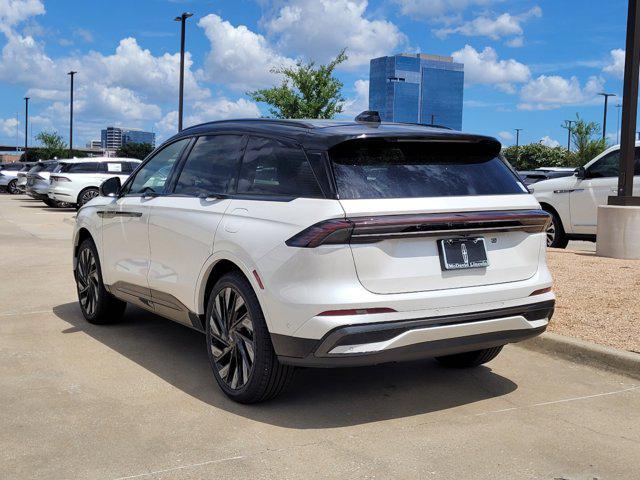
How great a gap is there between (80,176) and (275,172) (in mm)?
22298

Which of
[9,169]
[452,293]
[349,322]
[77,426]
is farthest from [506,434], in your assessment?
[9,169]

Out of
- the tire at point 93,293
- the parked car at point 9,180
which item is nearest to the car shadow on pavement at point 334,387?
the tire at point 93,293

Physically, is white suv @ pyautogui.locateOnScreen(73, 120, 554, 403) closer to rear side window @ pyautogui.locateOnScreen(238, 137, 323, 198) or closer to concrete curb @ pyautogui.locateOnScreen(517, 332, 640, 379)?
rear side window @ pyautogui.locateOnScreen(238, 137, 323, 198)

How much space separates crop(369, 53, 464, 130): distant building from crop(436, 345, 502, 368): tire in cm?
6284

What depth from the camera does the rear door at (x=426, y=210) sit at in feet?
13.5

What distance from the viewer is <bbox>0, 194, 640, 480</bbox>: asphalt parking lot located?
3.77m

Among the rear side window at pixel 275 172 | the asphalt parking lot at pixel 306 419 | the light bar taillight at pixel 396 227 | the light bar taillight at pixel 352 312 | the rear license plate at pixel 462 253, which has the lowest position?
the asphalt parking lot at pixel 306 419

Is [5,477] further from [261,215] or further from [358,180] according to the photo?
[358,180]

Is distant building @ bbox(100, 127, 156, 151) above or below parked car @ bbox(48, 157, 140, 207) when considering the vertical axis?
above

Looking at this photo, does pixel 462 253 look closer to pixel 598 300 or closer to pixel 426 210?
pixel 426 210

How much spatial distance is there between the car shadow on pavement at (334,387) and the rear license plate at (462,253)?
3.16 feet

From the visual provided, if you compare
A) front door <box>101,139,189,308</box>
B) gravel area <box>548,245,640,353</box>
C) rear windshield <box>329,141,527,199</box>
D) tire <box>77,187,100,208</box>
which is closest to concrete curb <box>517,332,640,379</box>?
gravel area <box>548,245,640,353</box>

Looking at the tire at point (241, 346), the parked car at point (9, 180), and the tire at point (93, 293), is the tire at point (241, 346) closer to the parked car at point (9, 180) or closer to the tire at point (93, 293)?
the tire at point (93, 293)

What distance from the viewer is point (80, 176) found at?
2547 centimetres
